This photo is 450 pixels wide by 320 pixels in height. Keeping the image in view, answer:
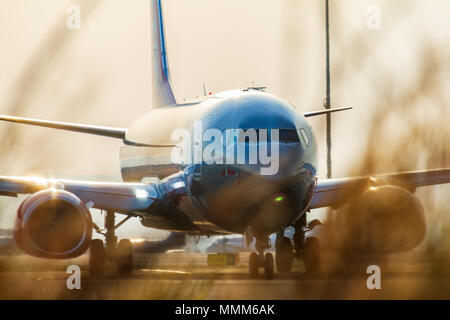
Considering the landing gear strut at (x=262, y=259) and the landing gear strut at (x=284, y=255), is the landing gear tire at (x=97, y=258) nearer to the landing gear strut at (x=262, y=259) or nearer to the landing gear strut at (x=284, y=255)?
the landing gear strut at (x=262, y=259)

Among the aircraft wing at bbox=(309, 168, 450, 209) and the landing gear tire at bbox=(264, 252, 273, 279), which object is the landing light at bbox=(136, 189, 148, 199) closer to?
the landing gear tire at bbox=(264, 252, 273, 279)

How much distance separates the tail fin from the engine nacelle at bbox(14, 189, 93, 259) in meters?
13.7

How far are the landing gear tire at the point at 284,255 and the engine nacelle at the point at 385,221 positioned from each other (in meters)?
2.59

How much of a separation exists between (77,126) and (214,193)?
976 cm

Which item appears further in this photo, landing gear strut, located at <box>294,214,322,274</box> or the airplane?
landing gear strut, located at <box>294,214,322,274</box>

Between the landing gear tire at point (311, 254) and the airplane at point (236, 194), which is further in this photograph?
the landing gear tire at point (311, 254)

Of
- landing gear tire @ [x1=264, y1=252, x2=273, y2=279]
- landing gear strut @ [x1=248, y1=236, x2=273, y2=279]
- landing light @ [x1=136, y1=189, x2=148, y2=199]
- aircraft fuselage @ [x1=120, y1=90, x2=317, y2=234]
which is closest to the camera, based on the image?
aircraft fuselage @ [x1=120, y1=90, x2=317, y2=234]

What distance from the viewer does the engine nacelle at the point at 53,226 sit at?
875 inches

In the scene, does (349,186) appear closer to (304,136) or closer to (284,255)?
(284,255)

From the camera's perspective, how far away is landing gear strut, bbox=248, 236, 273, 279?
905 inches

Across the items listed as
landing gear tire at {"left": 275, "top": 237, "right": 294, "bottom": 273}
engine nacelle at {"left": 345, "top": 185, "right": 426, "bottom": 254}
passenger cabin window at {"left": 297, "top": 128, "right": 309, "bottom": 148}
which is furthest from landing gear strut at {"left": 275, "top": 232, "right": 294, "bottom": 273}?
passenger cabin window at {"left": 297, "top": 128, "right": 309, "bottom": 148}

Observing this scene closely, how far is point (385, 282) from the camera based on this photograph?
72.5ft

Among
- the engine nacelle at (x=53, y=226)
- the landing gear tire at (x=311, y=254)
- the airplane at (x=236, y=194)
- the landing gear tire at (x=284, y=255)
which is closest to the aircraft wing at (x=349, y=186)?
the airplane at (x=236, y=194)
